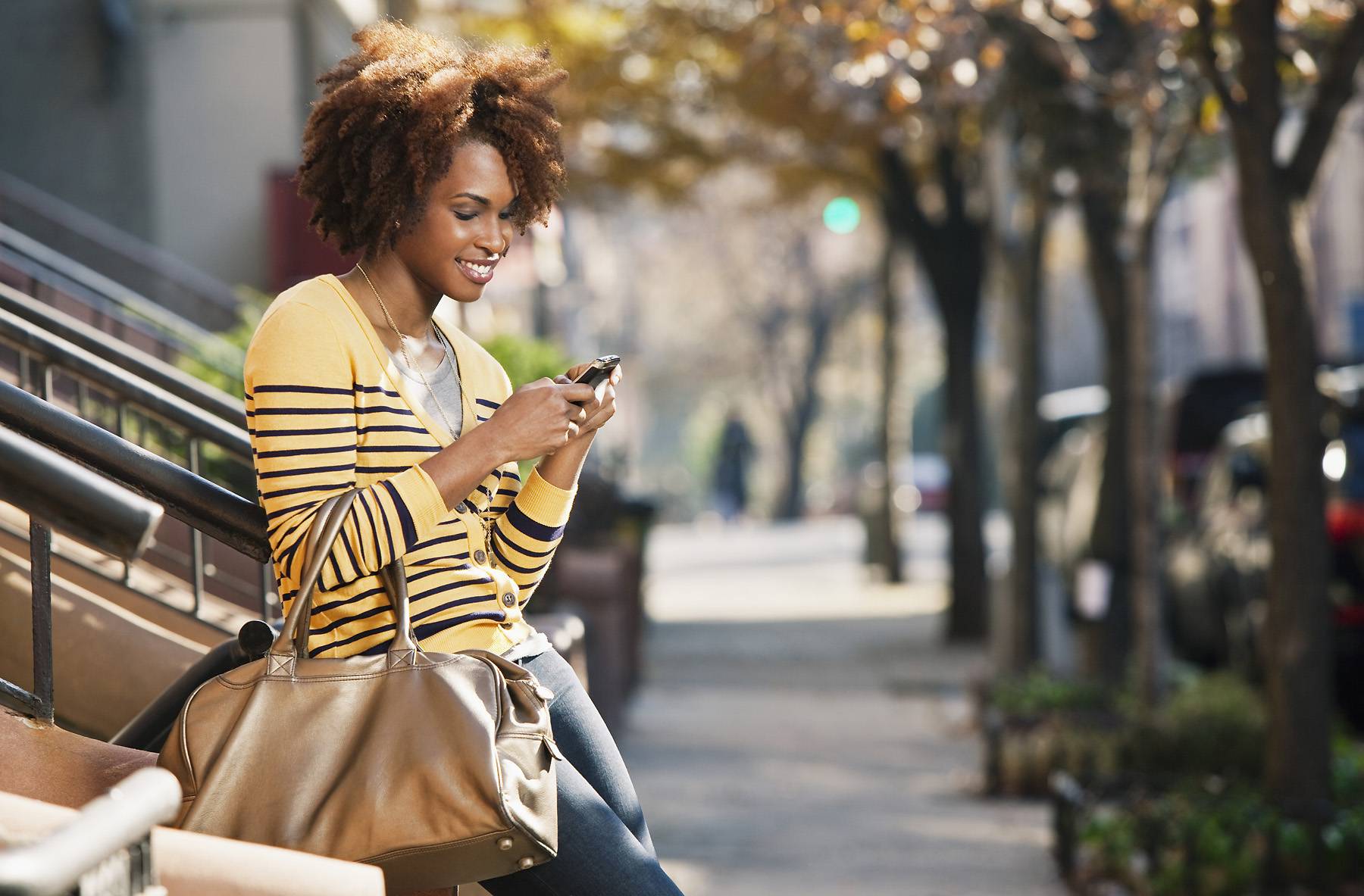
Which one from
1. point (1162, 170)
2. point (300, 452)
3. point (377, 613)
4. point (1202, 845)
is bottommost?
point (1202, 845)

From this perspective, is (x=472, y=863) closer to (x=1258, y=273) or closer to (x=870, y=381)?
(x=1258, y=273)

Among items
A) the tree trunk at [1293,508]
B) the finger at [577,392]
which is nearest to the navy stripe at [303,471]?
the finger at [577,392]

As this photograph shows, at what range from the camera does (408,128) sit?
2.67m

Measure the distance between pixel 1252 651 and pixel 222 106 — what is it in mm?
8067

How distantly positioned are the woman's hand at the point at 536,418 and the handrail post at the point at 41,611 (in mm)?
933

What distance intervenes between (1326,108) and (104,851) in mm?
5656

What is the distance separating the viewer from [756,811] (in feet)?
28.2

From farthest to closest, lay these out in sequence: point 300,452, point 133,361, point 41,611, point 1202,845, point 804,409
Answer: point 804,409
point 1202,845
point 133,361
point 41,611
point 300,452

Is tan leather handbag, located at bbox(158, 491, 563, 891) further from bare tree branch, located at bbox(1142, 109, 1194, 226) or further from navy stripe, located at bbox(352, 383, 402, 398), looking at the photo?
bare tree branch, located at bbox(1142, 109, 1194, 226)

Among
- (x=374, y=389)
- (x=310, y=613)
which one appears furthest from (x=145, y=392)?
(x=310, y=613)

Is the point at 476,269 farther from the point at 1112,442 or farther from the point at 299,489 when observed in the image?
the point at 1112,442

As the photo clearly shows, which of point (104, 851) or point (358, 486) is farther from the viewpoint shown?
point (358, 486)

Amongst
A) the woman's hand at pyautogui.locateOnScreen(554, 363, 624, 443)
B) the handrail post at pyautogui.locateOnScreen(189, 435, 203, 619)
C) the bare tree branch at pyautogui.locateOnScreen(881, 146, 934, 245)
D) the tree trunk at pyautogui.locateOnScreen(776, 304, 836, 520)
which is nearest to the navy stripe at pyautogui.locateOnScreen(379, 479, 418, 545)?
the woman's hand at pyautogui.locateOnScreen(554, 363, 624, 443)

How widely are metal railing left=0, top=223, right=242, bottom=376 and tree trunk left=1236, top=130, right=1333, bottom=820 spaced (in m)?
3.76
